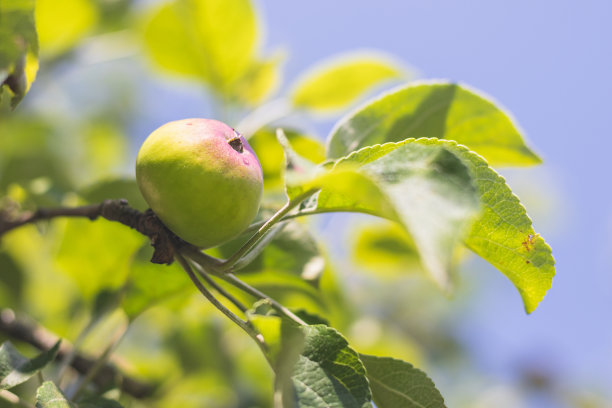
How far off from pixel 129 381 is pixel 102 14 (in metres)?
1.11

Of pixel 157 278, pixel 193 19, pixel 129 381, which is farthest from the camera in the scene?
pixel 129 381

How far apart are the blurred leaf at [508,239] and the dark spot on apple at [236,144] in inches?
10.4

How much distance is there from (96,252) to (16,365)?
0.46 meters

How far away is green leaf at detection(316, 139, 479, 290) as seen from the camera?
397 millimetres

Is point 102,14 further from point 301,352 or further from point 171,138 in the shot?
point 301,352

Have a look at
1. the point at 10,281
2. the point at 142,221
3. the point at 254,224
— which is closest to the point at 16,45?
the point at 142,221

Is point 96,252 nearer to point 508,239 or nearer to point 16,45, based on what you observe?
point 16,45

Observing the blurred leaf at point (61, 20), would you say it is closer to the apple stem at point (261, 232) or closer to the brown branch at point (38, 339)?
the brown branch at point (38, 339)

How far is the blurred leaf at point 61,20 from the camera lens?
138 cm

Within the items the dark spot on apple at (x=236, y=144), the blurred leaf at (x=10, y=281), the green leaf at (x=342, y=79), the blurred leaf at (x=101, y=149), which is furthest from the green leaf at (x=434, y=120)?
the blurred leaf at (x=101, y=149)

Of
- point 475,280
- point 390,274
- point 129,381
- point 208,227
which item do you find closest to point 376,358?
point 208,227

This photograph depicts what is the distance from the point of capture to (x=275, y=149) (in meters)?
1.22

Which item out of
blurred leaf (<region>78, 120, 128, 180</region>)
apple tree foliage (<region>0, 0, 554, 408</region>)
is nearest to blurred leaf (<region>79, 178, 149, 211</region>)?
apple tree foliage (<region>0, 0, 554, 408</region>)

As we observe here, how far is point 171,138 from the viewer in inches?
25.0
